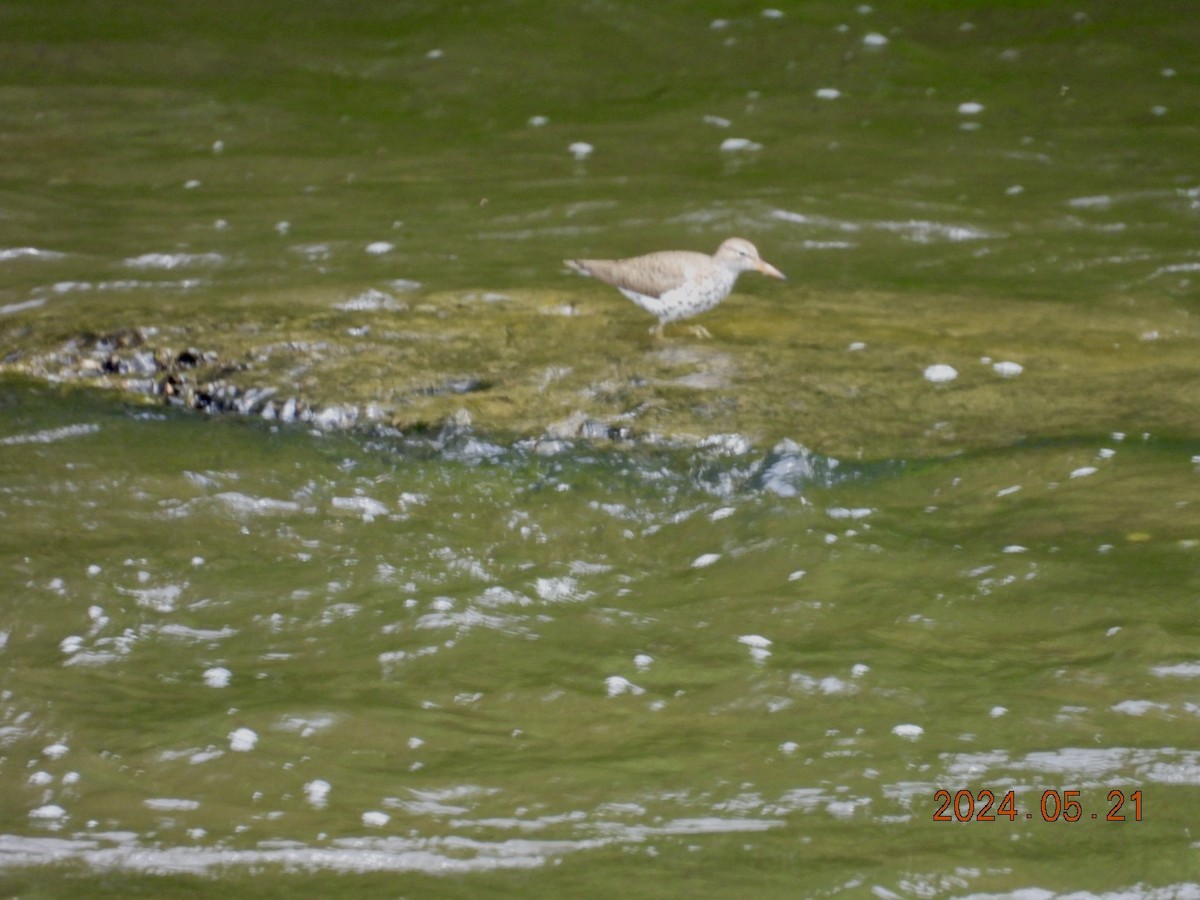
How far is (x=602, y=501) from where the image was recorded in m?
4.50

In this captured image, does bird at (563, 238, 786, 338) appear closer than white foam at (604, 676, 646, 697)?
No

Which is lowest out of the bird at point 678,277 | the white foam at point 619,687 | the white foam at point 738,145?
the white foam at point 619,687

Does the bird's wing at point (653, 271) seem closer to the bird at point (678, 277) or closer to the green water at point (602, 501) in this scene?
the bird at point (678, 277)

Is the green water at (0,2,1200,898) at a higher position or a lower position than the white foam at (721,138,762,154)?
lower

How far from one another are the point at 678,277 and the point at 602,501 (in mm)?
1305

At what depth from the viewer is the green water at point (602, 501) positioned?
2947 mm

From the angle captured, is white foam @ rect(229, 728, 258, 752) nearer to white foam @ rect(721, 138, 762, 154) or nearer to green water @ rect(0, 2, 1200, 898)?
green water @ rect(0, 2, 1200, 898)

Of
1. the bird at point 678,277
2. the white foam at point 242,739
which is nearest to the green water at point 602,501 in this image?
the white foam at point 242,739
